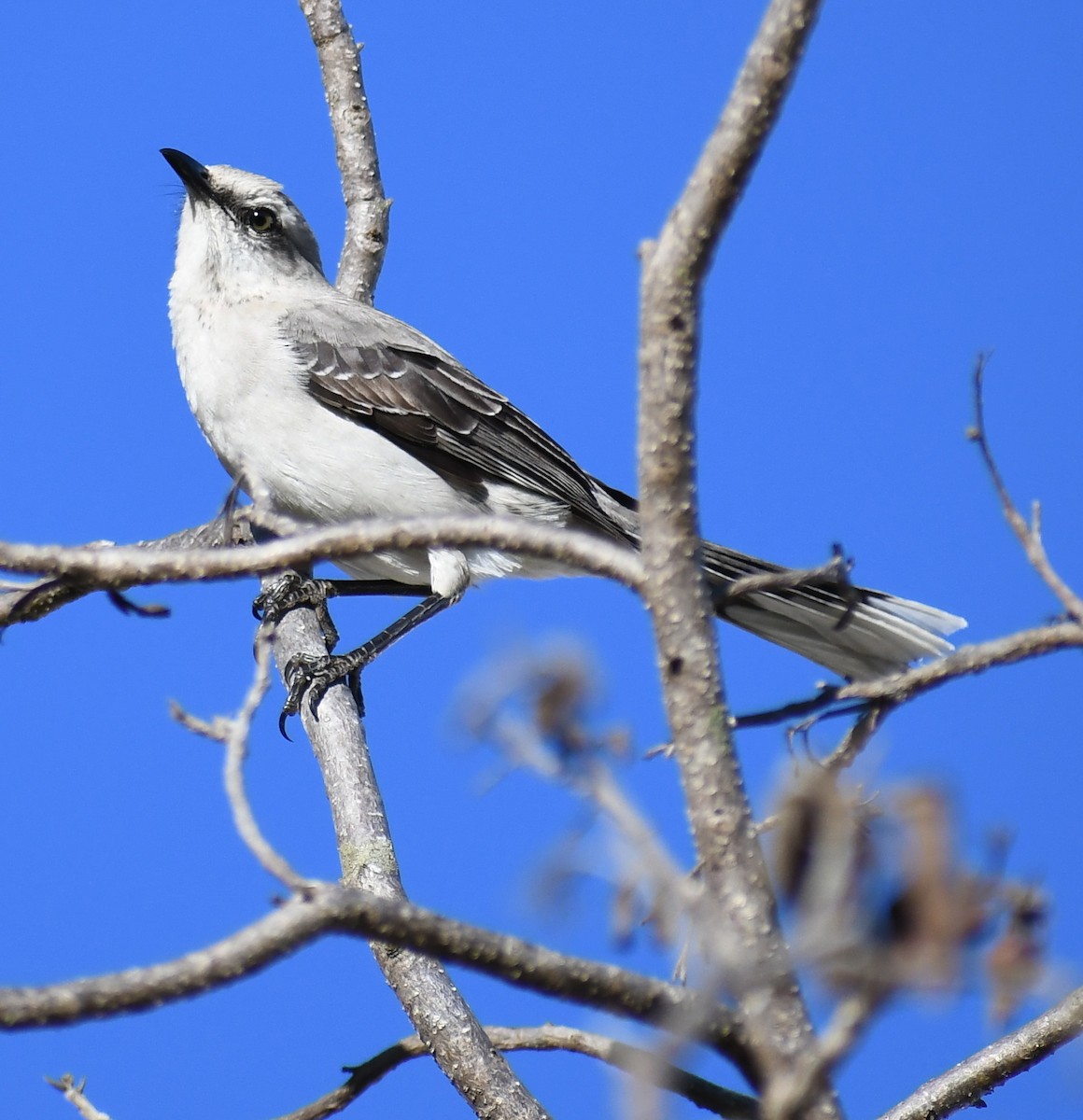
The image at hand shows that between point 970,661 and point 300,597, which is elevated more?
point 300,597

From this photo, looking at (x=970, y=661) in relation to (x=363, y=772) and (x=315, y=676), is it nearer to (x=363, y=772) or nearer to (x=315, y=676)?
(x=363, y=772)

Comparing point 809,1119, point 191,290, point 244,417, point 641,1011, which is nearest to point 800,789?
point 641,1011

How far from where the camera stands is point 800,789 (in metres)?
1.05

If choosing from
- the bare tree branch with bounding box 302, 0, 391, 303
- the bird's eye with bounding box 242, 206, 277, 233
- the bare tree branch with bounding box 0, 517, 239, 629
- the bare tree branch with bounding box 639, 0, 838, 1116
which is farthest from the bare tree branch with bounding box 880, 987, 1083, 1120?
the bare tree branch with bounding box 302, 0, 391, 303

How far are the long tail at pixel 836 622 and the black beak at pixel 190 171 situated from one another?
7.95ft

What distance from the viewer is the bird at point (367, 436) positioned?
4473 millimetres

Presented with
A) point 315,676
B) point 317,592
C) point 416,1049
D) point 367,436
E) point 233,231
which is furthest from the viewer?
point 233,231

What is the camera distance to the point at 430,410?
16.4ft

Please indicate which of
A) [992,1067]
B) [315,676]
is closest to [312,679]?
[315,676]

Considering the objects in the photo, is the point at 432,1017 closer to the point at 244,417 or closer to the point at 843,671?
the point at 843,671

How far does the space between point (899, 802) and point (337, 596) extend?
428cm

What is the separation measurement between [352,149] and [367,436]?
183 centimetres

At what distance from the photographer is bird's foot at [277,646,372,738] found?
4.42 m

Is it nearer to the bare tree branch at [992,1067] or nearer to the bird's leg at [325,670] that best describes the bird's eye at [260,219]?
the bird's leg at [325,670]
